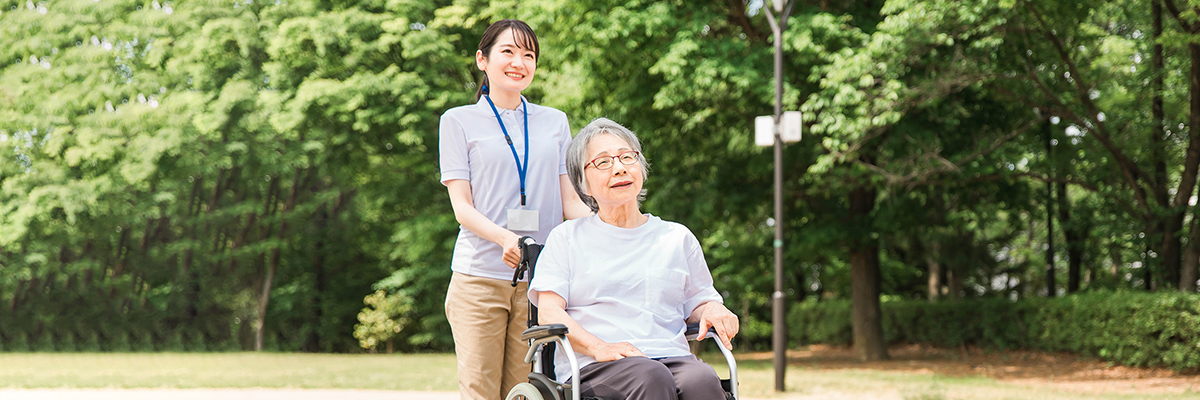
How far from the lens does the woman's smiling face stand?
268cm

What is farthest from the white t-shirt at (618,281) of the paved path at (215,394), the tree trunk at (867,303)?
Result: the tree trunk at (867,303)

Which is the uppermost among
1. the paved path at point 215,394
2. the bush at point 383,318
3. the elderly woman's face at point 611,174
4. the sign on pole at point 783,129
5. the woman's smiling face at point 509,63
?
the sign on pole at point 783,129

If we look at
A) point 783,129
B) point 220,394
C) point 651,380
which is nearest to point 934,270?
point 783,129

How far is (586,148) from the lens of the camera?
2.49 m

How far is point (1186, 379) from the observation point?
10.7 meters

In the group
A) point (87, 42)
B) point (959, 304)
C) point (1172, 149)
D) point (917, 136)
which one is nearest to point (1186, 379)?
point (1172, 149)

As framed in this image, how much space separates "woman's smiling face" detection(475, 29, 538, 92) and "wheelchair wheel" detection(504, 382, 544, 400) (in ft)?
2.89

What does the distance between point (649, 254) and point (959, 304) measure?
→ 17012mm

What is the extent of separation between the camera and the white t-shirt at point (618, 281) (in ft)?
7.95

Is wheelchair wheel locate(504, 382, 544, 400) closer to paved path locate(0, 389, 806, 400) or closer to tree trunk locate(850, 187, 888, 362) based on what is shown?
paved path locate(0, 389, 806, 400)

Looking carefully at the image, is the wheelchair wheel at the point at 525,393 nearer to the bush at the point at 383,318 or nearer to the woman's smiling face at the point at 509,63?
the woman's smiling face at the point at 509,63

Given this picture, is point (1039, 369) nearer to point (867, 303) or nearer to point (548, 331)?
point (867, 303)

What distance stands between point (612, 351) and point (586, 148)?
562mm

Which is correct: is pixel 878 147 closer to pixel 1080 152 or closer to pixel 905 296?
pixel 1080 152
